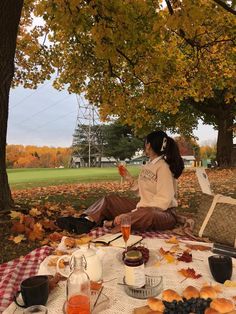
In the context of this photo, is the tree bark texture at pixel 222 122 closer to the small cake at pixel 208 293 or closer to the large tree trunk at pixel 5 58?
the large tree trunk at pixel 5 58

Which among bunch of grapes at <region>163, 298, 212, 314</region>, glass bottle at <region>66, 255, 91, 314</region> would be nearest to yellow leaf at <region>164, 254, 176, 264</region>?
bunch of grapes at <region>163, 298, 212, 314</region>

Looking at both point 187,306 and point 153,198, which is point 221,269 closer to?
point 187,306

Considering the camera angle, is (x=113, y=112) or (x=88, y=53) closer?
(x=88, y=53)

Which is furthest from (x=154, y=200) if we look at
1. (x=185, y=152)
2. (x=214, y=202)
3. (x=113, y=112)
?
(x=185, y=152)

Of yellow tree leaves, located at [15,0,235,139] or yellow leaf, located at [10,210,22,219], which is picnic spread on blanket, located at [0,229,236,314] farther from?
yellow tree leaves, located at [15,0,235,139]

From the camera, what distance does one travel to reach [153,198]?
485cm

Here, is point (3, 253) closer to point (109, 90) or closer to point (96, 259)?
point (96, 259)

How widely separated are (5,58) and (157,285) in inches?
209

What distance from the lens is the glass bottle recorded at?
76.0 inches

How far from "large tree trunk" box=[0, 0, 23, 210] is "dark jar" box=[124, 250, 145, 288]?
4.54 meters


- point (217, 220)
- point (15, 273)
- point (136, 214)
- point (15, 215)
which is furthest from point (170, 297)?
point (15, 215)

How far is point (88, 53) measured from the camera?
11.2 metres

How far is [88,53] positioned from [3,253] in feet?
26.4

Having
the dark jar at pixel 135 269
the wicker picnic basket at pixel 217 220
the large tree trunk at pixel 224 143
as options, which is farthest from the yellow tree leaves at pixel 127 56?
the large tree trunk at pixel 224 143
